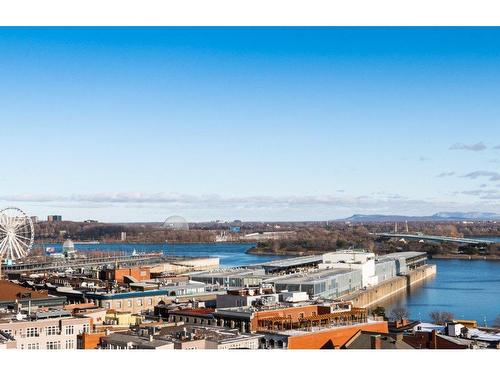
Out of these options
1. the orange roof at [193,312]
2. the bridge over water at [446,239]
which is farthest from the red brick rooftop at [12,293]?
the bridge over water at [446,239]

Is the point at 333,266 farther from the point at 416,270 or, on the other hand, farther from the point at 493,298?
the point at 416,270

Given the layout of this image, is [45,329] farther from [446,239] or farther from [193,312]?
[446,239]

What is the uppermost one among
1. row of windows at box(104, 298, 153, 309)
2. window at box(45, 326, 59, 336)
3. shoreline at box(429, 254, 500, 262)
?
shoreline at box(429, 254, 500, 262)

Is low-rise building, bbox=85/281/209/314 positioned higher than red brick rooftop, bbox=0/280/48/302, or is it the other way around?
red brick rooftop, bbox=0/280/48/302

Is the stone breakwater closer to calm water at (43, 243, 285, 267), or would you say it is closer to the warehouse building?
the warehouse building

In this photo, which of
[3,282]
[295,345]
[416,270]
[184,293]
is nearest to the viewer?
[295,345]

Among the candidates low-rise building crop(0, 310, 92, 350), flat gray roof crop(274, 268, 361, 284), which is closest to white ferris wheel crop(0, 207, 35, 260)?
flat gray roof crop(274, 268, 361, 284)

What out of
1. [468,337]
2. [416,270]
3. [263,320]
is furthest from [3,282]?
[416,270]
